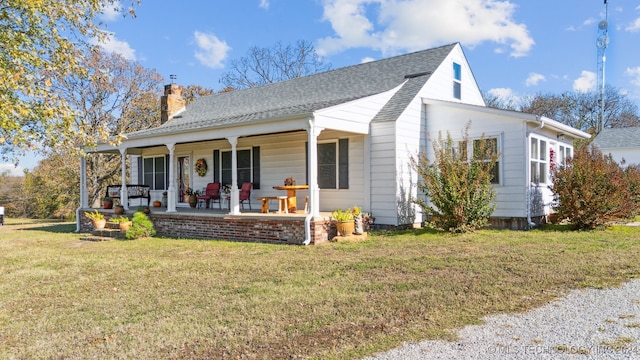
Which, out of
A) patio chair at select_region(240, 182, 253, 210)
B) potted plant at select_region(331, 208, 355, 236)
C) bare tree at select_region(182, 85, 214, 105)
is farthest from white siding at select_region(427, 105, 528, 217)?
bare tree at select_region(182, 85, 214, 105)

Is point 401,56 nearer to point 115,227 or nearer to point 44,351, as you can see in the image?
point 115,227

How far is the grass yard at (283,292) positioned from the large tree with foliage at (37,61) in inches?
86.4

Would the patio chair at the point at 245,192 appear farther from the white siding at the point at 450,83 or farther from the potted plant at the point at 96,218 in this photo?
the white siding at the point at 450,83

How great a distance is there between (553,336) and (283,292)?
2.97m

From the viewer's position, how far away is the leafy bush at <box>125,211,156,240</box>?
11805mm

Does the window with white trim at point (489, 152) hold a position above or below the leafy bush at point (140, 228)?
above

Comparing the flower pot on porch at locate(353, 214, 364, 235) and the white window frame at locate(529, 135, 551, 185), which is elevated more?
the white window frame at locate(529, 135, 551, 185)

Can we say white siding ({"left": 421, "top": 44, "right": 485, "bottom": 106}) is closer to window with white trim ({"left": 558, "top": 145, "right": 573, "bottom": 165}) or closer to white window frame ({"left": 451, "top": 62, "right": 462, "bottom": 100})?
white window frame ({"left": 451, "top": 62, "right": 462, "bottom": 100})

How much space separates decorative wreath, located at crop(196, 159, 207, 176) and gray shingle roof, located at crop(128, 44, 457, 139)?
4.49 feet

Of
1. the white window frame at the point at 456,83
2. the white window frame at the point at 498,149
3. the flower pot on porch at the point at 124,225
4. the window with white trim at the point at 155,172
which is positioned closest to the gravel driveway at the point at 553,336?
the white window frame at the point at 498,149

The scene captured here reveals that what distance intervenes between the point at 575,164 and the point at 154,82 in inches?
833

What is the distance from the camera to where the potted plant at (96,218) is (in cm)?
1315

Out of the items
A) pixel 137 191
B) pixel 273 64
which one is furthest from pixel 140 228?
pixel 273 64

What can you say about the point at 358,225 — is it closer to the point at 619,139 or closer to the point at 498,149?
the point at 498,149
